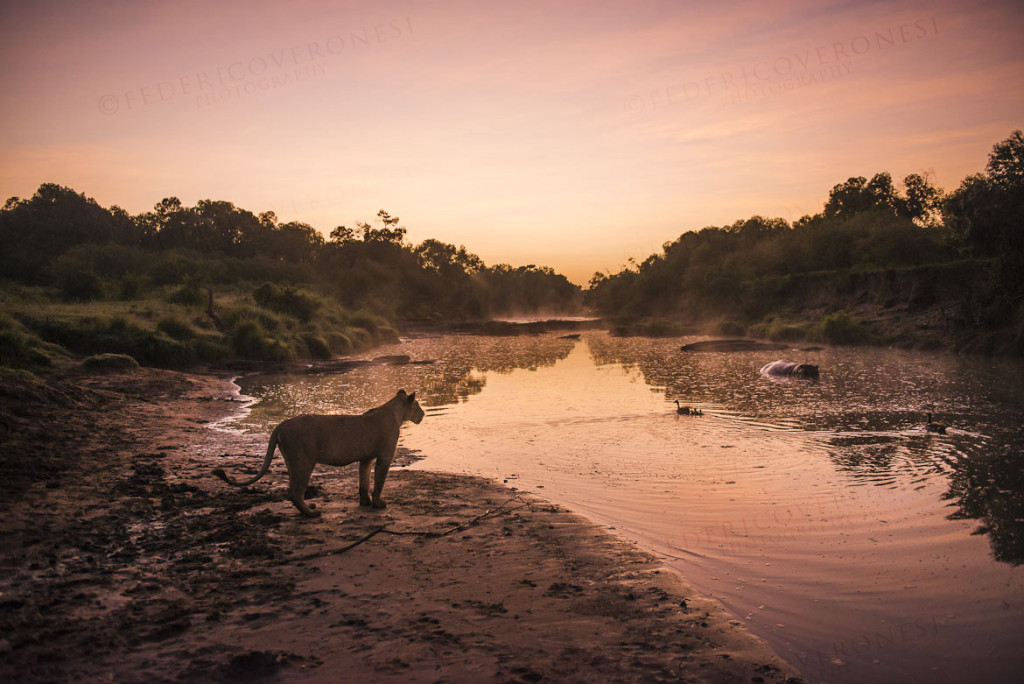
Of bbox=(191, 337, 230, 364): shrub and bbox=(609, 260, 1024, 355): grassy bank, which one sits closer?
bbox=(191, 337, 230, 364): shrub

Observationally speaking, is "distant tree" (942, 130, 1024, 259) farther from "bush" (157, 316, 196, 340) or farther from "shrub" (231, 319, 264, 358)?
"bush" (157, 316, 196, 340)

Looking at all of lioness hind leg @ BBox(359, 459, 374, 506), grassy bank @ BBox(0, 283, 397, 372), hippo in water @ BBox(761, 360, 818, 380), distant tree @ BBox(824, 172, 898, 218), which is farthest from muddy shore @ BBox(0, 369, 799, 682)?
distant tree @ BBox(824, 172, 898, 218)

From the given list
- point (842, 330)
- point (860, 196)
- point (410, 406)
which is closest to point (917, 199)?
point (860, 196)

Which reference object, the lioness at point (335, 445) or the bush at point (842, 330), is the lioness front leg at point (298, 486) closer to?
the lioness at point (335, 445)

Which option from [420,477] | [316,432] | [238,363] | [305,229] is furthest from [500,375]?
[305,229]

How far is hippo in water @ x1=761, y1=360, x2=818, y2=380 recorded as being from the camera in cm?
2212

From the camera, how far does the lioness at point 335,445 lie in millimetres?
7055

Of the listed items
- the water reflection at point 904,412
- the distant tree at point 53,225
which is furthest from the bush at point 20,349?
the distant tree at point 53,225

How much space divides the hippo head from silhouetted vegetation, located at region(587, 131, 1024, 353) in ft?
37.9

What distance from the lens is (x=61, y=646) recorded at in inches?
162

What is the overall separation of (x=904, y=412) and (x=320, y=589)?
15.2 meters

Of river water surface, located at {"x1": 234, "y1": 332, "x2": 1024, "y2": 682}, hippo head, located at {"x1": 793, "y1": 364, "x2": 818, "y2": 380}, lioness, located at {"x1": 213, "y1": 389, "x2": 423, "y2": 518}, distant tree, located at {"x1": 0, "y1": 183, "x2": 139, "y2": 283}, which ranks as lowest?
river water surface, located at {"x1": 234, "y1": 332, "x2": 1024, "y2": 682}

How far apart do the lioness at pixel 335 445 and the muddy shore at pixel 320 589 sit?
13.7 inches

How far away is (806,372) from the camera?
72.8 feet
